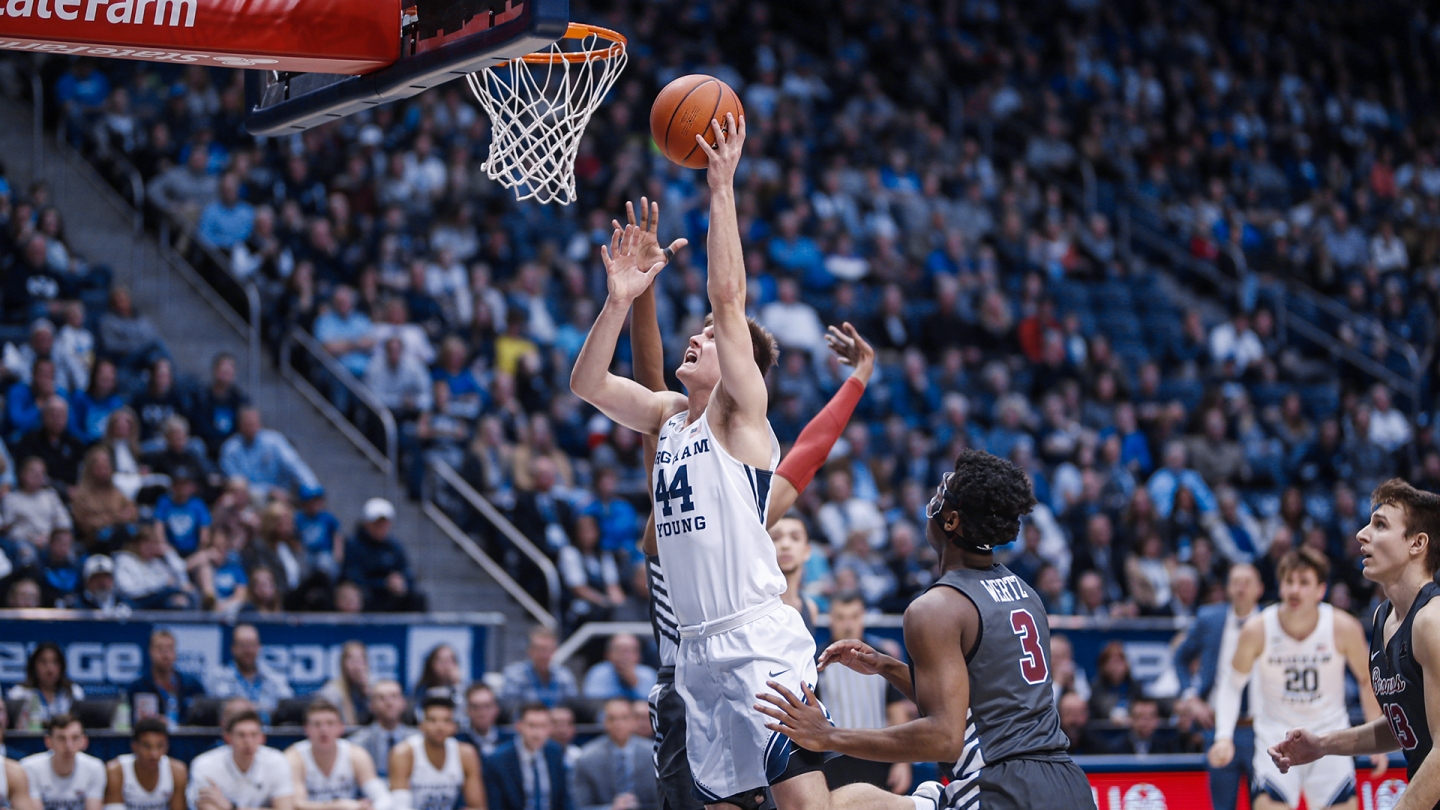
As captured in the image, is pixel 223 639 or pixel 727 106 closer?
pixel 727 106

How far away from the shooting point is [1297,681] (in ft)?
30.0

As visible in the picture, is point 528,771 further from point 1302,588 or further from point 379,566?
point 1302,588

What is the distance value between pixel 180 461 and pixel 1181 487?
9.90m

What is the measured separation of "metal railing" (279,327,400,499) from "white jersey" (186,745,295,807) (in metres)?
4.99

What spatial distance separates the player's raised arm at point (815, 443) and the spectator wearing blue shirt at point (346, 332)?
857 centimetres

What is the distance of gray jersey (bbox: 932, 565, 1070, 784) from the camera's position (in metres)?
4.92

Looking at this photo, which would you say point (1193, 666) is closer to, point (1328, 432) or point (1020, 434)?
point (1020, 434)

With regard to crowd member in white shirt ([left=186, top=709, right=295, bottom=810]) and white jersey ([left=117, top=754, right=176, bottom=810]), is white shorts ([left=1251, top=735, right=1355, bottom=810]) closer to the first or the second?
crowd member in white shirt ([left=186, top=709, right=295, bottom=810])

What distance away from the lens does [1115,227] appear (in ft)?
70.1

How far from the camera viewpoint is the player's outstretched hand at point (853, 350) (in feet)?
21.6

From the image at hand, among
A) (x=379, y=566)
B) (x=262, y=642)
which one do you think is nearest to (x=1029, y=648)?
(x=262, y=642)

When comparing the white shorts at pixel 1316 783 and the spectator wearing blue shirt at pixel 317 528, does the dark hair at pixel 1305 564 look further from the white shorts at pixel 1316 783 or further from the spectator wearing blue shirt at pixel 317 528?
the spectator wearing blue shirt at pixel 317 528

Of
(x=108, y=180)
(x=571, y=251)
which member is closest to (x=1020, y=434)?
(x=571, y=251)

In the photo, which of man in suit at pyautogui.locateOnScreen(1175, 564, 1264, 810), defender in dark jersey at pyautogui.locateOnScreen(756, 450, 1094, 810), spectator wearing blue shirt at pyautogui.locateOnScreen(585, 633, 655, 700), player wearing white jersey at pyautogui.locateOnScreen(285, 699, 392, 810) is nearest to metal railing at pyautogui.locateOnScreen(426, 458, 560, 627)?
spectator wearing blue shirt at pyautogui.locateOnScreen(585, 633, 655, 700)
